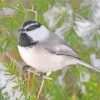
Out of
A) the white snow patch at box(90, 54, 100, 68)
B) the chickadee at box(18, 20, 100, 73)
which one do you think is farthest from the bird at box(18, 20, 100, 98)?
the white snow patch at box(90, 54, 100, 68)

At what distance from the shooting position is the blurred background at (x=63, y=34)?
224 cm

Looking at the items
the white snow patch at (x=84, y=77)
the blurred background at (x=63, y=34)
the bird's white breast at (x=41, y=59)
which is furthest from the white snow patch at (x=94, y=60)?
the bird's white breast at (x=41, y=59)

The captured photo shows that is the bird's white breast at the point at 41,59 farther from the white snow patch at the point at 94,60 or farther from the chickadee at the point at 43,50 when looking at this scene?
the white snow patch at the point at 94,60

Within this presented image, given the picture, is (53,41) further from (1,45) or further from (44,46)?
(1,45)

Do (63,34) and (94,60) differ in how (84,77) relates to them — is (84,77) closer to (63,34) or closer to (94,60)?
(63,34)

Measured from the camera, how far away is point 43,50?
2.20 meters

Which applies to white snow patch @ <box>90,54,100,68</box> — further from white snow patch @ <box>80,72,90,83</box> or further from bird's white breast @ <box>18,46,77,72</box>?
bird's white breast @ <box>18,46,77,72</box>

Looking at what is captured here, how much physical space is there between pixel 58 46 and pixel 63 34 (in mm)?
143

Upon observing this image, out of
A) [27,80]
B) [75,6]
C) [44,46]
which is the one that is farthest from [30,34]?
[75,6]

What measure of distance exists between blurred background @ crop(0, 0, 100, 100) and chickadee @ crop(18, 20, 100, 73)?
0.17 feet

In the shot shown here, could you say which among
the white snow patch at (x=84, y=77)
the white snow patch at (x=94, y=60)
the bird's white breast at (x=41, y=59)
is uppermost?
the bird's white breast at (x=41, y=59)

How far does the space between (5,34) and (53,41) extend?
0.67 ft

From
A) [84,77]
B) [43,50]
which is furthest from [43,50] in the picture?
[84,77]

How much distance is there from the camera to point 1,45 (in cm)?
219
